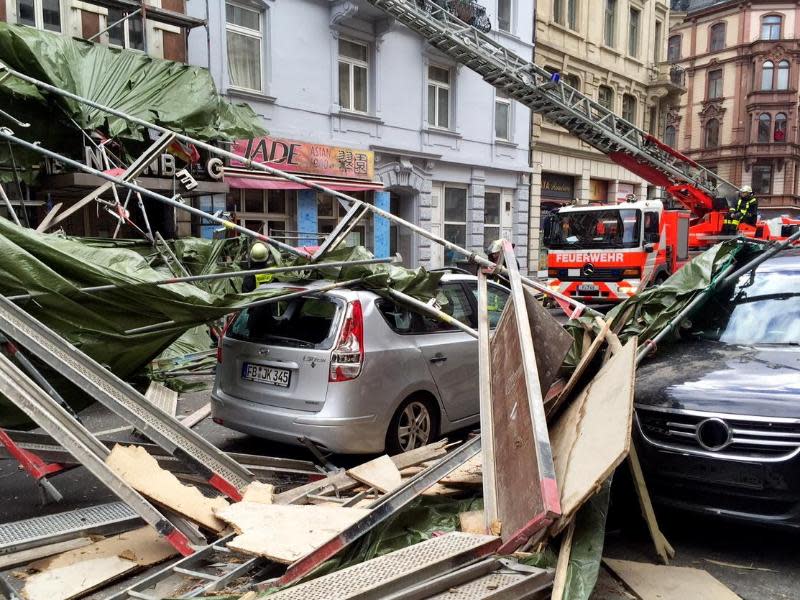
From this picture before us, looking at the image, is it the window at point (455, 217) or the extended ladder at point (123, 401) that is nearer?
the extended ladder at point (123, 401)

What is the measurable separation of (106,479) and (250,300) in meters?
1.74

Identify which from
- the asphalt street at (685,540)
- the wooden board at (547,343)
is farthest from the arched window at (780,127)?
the wooden board at (547,343)

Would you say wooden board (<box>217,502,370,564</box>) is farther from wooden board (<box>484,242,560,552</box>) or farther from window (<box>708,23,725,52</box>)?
window (<box>708,23,725,52</box>)

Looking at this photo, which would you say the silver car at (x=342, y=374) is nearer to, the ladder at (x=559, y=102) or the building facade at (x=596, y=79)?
the ladder at (x=559, y=102)

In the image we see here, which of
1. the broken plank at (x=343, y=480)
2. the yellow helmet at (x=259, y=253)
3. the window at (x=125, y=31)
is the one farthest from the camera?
the window at (x=125, y=31)

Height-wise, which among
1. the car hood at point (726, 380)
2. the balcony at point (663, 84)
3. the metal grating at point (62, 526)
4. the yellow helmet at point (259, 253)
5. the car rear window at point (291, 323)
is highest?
the balcony at point (663, 84)

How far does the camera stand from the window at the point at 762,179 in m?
47.8

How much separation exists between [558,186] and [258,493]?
20.6m

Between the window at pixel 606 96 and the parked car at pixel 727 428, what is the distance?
2147 centimetres

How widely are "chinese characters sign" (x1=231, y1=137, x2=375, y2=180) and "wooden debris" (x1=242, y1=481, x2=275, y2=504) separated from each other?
9559 millimetres

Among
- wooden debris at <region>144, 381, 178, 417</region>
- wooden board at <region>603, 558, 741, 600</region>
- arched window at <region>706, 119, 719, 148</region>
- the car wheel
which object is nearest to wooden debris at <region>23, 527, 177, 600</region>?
wooden debris at <region>144, 381, 178, 417</region>

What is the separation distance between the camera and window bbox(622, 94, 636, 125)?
84.8 feet

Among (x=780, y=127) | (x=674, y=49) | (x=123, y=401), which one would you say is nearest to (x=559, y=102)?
(x=123, y=401)

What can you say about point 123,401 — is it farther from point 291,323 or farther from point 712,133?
point 712,133
